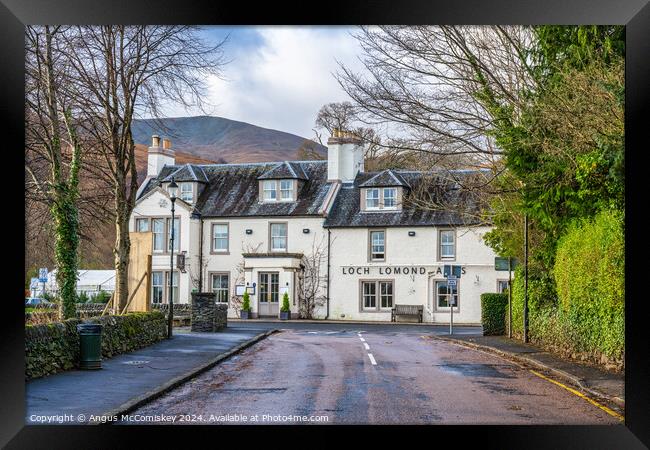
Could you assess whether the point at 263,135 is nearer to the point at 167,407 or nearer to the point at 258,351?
the point at 258,351

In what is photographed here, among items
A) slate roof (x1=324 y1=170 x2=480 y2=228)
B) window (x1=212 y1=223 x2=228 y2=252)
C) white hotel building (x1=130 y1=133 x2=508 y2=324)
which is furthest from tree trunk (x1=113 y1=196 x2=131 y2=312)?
window (x1=212 y1=223 x2=228 y2=252)

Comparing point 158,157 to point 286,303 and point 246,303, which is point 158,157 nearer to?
point 246,303

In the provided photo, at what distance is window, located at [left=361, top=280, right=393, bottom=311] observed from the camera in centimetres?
3972

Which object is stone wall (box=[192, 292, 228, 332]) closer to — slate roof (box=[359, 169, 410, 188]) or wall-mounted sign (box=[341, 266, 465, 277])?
wall-mounted sign (box=[341, 266, 465, 277])

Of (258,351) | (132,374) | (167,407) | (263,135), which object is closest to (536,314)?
(258,351)

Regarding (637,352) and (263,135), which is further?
(263,135)

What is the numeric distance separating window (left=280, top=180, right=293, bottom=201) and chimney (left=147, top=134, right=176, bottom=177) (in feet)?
19.5

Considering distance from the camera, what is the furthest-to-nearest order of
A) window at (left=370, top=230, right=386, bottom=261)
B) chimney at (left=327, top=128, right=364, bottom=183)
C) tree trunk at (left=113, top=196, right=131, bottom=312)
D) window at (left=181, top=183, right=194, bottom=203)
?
window at (left=181, top=183, right=194, bottom=203) < chimney at (left=327, top=128, right=364, bottom=183) < window at (left=370, top=230, right=386, bottom=261) < tree trunk at (left=113, top=196, right=131, bottom=312)

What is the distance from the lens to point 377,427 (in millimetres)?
9516

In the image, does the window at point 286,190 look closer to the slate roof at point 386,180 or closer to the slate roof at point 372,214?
the slate roof at point 372,214

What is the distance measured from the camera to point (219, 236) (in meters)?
42.5

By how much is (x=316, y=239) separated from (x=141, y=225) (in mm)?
9069

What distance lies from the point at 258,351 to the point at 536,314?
7.31 m
